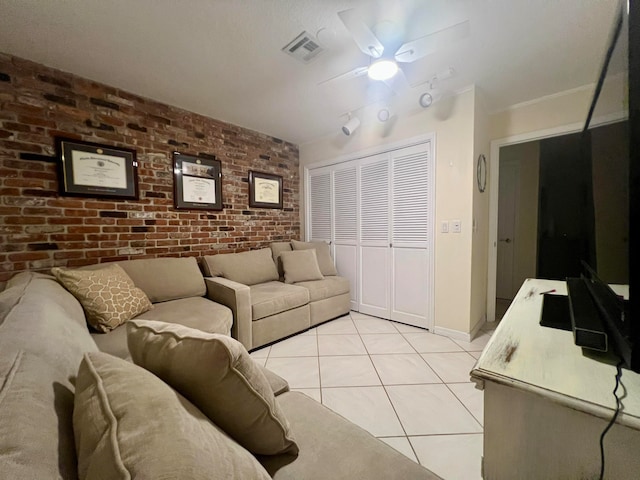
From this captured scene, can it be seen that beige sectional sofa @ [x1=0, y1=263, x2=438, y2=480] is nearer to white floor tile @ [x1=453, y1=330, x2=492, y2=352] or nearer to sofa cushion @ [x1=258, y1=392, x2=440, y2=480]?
sofa cushion @ [x1=258, y1=392, x2=440, y2=480]

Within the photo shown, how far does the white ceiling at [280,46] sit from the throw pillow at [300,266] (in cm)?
167

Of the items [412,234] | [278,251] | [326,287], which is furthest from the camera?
[278,251]

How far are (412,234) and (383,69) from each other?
1.64 m

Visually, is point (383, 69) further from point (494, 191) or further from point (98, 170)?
point (98, 170)

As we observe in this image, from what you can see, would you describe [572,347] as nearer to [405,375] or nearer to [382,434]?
[382,434]

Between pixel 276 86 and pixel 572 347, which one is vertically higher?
pixel 276 86

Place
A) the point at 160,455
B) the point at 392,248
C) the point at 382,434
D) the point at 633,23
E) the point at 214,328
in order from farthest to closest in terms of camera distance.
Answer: the point at 392,248 < the point at 214,328 < the point at 382,434 < the point at 633,23 < the point at 160,455

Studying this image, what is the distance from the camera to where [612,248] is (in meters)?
0.77

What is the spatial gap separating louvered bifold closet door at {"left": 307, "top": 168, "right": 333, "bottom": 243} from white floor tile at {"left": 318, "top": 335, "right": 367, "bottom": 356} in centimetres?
144

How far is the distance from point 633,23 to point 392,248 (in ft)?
8.02

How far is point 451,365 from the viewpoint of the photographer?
199cm

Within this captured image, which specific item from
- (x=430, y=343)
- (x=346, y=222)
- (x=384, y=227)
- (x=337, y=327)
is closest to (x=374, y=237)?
(x=384, y=227)

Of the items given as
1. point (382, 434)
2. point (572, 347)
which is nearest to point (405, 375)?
point (382, 434)

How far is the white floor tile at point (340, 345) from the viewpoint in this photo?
2232mm
